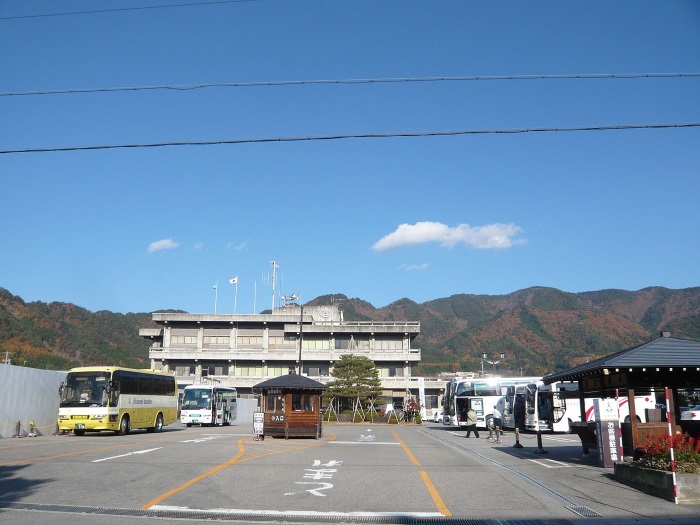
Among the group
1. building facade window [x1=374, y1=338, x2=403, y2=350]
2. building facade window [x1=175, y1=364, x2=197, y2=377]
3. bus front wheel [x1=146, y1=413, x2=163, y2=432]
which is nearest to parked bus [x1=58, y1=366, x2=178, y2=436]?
bus front wheel [x1=146, y1=413, x2=163, y2=432]

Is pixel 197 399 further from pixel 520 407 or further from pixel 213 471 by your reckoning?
pixel 213 471

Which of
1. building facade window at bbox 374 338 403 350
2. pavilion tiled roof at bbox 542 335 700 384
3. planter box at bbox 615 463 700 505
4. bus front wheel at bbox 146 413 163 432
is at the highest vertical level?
building facade window at bbox 374 338 403 350

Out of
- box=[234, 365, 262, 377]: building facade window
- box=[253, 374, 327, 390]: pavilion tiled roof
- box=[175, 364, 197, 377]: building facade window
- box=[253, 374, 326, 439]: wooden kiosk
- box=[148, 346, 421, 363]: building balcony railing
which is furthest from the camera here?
box=[175, 364, 197, 377]: building facade window

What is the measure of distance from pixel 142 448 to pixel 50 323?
104058mm

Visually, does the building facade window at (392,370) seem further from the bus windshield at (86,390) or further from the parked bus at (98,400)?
the bus windshield at (86,390)

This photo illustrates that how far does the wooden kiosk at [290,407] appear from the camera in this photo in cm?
2591

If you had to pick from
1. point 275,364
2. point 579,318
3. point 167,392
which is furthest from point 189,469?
point 579,318

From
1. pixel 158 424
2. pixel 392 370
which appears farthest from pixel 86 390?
pixel 392 370

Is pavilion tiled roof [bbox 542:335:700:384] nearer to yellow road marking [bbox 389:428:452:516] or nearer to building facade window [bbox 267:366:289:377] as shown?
yellow road marking [bbox 389:428:452:516]

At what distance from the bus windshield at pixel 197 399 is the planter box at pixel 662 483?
3353 centimetres

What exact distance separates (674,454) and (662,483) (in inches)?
21.1

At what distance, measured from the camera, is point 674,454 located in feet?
34.3

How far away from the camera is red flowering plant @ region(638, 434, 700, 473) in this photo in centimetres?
1029

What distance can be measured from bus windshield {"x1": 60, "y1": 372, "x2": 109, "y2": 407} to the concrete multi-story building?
47.4m
